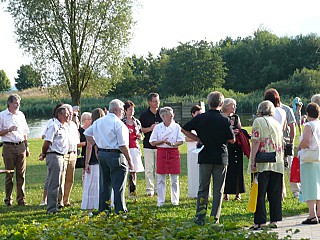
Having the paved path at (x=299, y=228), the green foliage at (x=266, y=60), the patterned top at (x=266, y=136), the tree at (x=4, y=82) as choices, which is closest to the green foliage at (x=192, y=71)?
the green foliage at (x=266, y=60)

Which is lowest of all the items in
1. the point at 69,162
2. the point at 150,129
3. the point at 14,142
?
the point at 69,162

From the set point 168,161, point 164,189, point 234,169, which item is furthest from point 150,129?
point 234,169

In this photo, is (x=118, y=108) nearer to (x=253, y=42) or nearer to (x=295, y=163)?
(x=295, y=163)

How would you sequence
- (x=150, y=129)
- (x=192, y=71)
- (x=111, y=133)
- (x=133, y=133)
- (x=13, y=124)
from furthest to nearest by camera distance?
(x=192, y=71), (x=150, y=129), (x=133, y=133), (x=13, y=124), (x=111, y=133)

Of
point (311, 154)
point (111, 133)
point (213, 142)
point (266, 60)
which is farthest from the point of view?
point (266, 60)

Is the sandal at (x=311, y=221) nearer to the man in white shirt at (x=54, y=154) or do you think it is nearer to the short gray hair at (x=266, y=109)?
the short gray hair at (x=266, y=109)

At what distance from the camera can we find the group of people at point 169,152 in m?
10.5

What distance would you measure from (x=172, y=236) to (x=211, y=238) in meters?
0.37

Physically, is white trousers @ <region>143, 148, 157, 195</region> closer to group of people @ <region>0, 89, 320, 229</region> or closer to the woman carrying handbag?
group of people @ <region>0, 89, 320, 229</region>

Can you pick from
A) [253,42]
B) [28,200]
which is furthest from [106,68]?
[253,42]

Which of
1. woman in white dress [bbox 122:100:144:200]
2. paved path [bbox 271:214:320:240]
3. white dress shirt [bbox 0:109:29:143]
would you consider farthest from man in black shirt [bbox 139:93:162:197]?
paved path [bbox 271:214:320:240]

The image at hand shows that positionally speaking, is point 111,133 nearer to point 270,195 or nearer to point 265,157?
point 265,157

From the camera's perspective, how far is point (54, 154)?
1265 cm

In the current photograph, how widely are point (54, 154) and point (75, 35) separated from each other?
3188 centimetres
